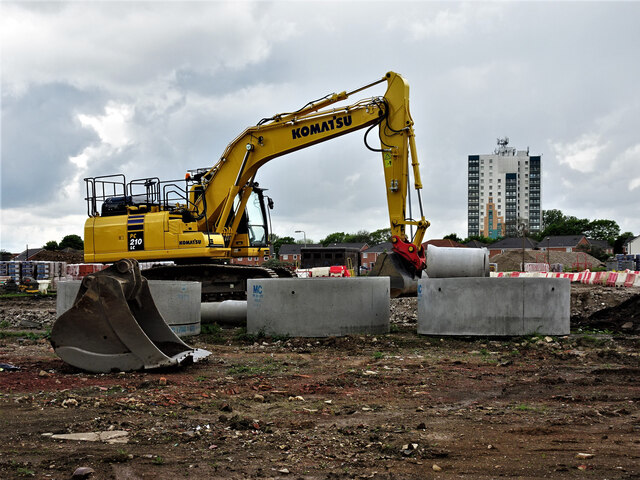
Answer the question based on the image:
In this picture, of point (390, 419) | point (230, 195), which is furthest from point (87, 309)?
point (230, 195)

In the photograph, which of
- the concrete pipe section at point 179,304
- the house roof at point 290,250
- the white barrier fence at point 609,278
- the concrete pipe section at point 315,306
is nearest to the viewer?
the concrete pipe section at point 315,306

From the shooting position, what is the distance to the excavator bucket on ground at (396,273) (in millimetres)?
17500

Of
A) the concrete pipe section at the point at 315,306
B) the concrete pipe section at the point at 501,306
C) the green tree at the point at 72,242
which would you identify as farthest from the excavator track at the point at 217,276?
the green tree at the point at 72,242

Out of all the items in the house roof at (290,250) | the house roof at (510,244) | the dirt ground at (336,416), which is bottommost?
the dirt ground at (336,416)

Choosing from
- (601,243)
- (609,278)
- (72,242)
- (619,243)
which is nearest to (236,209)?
(609,278)

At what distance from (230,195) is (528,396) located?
37.8 feet

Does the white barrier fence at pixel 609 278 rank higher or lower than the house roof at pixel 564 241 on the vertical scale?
lower

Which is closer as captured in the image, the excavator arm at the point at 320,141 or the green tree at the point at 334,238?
the excavator arm at the point at 320,141

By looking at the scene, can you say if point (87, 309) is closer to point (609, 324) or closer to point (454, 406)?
point (454, 406)

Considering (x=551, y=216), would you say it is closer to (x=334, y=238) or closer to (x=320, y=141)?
(x=334, y=238)

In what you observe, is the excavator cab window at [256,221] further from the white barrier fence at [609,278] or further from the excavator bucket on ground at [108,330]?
the white barrier fence at [609,278]

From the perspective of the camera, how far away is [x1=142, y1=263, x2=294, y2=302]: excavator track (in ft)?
54.3

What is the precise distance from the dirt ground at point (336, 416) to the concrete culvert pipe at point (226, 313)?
3.63m

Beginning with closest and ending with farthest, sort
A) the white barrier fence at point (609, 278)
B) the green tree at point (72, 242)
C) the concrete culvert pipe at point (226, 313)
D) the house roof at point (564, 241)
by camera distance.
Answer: the concrete culvert pipe at point (226, 313) → the white barrier fence at point (609, 278) → the green tree at point (72, 242) → the house roof at point (564, 241)
